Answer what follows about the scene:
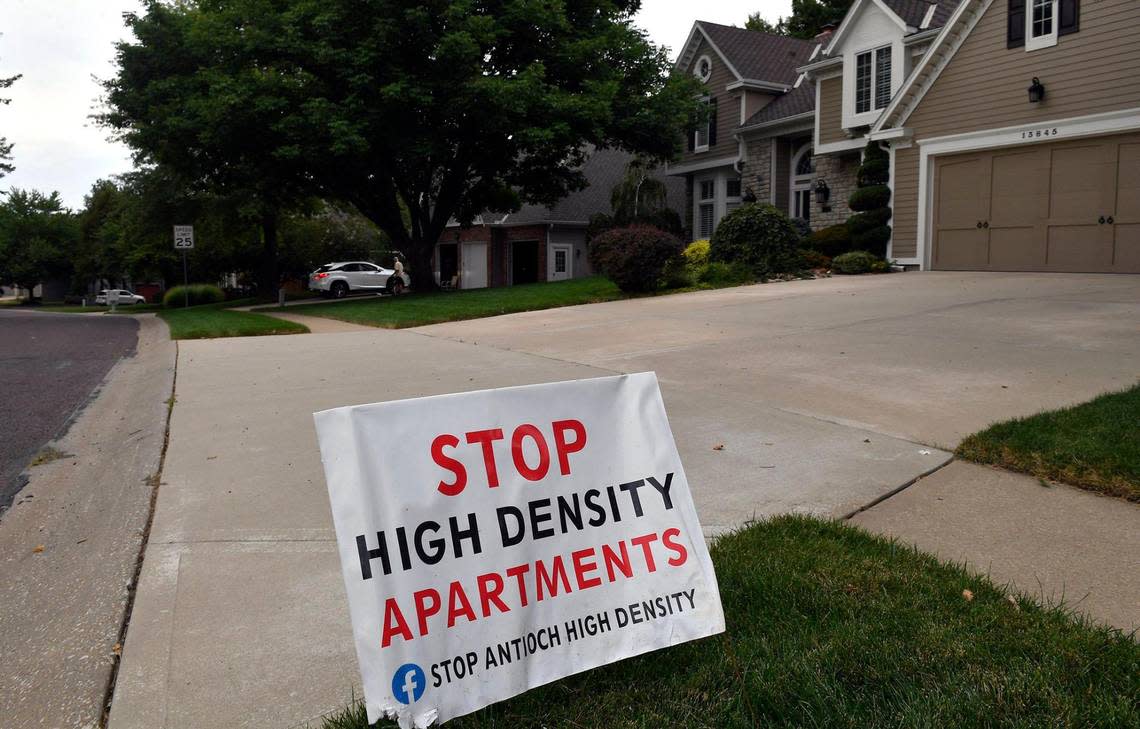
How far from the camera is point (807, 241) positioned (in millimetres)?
22219

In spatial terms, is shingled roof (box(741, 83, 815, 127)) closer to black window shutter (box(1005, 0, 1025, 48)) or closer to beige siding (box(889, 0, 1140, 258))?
beige siding (box(889, 0, 1140, 258))

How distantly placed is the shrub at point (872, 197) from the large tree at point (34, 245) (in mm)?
67758

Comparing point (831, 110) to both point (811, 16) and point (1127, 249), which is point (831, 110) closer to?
point (1127, 249)

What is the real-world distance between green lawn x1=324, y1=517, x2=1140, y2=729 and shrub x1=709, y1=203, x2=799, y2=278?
16521 millimetres

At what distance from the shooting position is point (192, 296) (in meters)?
41.4

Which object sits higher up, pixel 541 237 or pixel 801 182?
pixel 801 182

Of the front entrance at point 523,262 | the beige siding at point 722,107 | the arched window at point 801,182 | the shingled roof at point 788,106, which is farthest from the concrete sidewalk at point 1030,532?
the front entrance at point 523,262

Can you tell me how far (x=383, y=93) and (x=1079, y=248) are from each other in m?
15.6

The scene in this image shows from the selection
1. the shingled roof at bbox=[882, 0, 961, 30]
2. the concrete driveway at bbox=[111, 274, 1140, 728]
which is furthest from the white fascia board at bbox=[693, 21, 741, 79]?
the concrete driveway at bbox=[111, 274, 1140, 728]

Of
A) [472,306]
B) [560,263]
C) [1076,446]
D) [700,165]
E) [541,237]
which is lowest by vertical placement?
[1076,446]

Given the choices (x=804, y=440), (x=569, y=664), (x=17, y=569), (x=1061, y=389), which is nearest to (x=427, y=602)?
(x=569, y=664)

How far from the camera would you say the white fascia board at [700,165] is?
30.3 metres

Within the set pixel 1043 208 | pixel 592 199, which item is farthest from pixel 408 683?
pixel 592 199

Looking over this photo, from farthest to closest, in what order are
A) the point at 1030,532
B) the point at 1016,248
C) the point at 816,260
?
the point at 816,260 → the point at 1016,248 → the point at 1030,532
